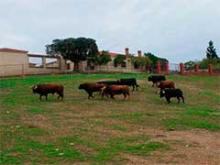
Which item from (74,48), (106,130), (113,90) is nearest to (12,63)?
(74,48)

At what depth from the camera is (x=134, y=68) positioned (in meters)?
75.6

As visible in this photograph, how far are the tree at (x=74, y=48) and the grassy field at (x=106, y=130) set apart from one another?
32.8 m

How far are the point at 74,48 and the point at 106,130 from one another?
44400mm

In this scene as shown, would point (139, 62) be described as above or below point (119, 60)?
below

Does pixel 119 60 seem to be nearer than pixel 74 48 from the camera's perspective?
No

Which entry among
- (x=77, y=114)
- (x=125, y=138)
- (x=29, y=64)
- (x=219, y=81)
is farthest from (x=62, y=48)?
(x=125, y=138)

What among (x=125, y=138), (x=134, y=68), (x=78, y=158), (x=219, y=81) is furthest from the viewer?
(x=134, y=68)

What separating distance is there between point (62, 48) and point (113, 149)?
158ft

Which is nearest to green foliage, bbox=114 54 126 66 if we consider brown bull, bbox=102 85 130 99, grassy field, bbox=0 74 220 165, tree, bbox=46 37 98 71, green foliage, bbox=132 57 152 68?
green foliage, bbox=132 57 152 68

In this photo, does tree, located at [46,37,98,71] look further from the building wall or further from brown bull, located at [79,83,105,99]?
brown bull, located at [79,83,105,99]

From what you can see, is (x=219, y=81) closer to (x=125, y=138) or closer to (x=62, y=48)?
(x=62, y=48)

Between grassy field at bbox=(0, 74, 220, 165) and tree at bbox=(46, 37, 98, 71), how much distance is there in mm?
32847

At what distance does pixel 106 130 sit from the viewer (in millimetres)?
18859

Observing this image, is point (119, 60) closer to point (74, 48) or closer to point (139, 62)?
point (139, 62)
